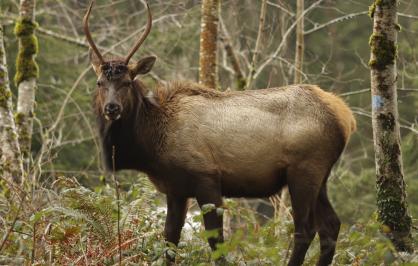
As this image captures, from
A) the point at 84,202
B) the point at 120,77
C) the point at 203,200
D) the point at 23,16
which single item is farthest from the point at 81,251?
the point at 23,16

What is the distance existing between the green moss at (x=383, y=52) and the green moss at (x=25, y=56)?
5431 mm

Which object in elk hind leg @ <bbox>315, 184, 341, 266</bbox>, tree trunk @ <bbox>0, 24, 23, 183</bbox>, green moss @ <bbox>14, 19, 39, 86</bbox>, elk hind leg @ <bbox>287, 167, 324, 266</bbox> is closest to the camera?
elk hind leg @ <bbox>287, 167, 324, 266</bbox>

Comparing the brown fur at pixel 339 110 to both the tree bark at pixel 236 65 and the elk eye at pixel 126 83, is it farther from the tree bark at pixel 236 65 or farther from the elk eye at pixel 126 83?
the tree bark at pixel 236 65

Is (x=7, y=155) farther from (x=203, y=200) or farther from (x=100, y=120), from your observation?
(x=203, y=200)

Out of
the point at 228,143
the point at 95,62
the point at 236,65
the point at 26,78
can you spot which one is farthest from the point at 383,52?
the point at 236,65

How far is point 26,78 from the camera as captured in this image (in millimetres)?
11430

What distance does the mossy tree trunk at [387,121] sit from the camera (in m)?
7.96

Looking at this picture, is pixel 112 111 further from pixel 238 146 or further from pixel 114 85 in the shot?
pixel 238 146

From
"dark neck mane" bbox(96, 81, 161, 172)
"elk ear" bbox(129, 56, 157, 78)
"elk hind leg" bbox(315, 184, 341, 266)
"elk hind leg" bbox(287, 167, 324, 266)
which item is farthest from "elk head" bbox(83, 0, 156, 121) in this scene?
"elk hind leg" bbox(315, 184, 341, 266)

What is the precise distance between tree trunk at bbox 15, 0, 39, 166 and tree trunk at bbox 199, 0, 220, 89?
8.00 ft

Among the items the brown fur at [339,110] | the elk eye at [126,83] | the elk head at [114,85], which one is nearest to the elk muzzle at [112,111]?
the elk head at [114,85]

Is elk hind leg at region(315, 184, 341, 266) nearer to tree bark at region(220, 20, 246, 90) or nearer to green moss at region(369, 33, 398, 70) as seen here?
green moss at region(369, 33, 398, 70)

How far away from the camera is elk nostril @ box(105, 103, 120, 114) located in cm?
841

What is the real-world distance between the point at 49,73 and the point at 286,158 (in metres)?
15.5
